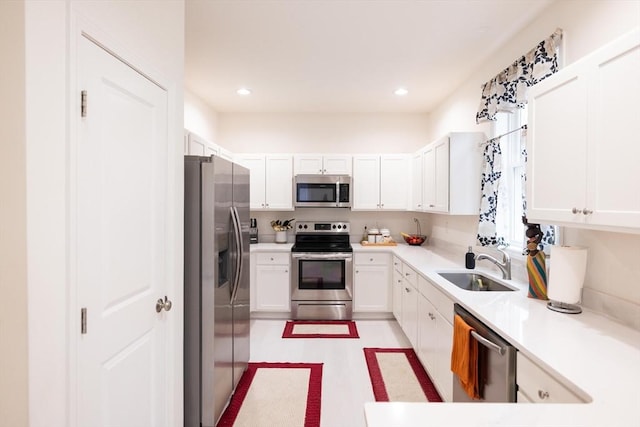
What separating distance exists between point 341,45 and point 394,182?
2.05 m

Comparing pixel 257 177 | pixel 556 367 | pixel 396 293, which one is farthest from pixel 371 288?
pixel 556 367

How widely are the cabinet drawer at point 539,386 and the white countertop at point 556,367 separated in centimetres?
4

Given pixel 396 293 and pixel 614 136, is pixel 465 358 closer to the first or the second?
pixel 614 136

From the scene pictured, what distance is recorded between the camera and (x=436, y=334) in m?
A: 2.29

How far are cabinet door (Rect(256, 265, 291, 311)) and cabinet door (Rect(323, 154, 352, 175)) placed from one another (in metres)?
1.38

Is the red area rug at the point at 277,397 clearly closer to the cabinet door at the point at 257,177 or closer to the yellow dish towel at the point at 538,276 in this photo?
the yellow dish towel at the point at 538,276

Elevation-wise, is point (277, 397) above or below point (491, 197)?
below

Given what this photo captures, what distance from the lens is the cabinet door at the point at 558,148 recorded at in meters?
1.38

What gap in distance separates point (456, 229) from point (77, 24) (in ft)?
11.5

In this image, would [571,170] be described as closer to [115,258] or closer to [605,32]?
[605,32]

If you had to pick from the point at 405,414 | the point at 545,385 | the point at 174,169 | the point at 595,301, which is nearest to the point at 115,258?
the point at 174,169

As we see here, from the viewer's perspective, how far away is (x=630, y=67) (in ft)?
3.81

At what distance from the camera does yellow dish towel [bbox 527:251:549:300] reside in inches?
73.3

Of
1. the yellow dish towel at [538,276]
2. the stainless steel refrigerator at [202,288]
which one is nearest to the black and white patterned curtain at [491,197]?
the yellow dish towel at [538,276]
